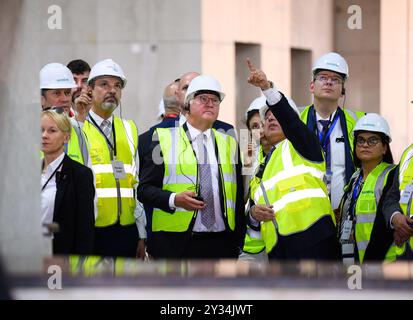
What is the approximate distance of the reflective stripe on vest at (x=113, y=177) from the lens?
805 centimetres

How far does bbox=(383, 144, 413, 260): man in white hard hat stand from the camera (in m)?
7.39

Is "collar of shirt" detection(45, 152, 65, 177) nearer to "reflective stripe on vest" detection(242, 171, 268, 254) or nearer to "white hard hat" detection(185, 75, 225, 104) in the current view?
"white hard hat" detection(185, 75, 225, 104)

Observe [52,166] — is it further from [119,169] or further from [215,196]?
[119,169]

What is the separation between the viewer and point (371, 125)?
8.02 meters

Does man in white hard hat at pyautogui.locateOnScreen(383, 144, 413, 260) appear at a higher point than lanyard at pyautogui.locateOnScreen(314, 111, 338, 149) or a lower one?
lower

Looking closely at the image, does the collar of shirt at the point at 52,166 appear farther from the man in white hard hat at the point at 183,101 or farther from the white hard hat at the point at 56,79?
the man in white hard hat at the point at 183,101

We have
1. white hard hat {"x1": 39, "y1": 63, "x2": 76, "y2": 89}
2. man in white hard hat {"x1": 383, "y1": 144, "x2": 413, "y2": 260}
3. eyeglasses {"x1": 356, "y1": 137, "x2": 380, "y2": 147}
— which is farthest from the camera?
white hard hat {"x1": 39, "y1": 63, "x2": 76, "y2": 89}

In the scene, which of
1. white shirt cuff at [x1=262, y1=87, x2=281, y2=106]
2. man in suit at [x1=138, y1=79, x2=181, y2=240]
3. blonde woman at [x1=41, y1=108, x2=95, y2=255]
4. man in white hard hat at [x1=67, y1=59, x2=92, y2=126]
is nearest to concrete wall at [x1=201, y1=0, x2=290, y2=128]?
man in suit at [x1=138, y1=79, x2=181, y2=240]

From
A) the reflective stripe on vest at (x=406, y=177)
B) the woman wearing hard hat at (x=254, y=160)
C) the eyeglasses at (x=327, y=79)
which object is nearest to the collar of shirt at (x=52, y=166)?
the woman wearing hard hat at (x=254, y=160)

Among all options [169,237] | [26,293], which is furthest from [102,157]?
[26,293]

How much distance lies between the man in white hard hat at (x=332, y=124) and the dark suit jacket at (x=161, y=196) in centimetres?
65

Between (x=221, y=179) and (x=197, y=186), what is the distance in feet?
0.47
